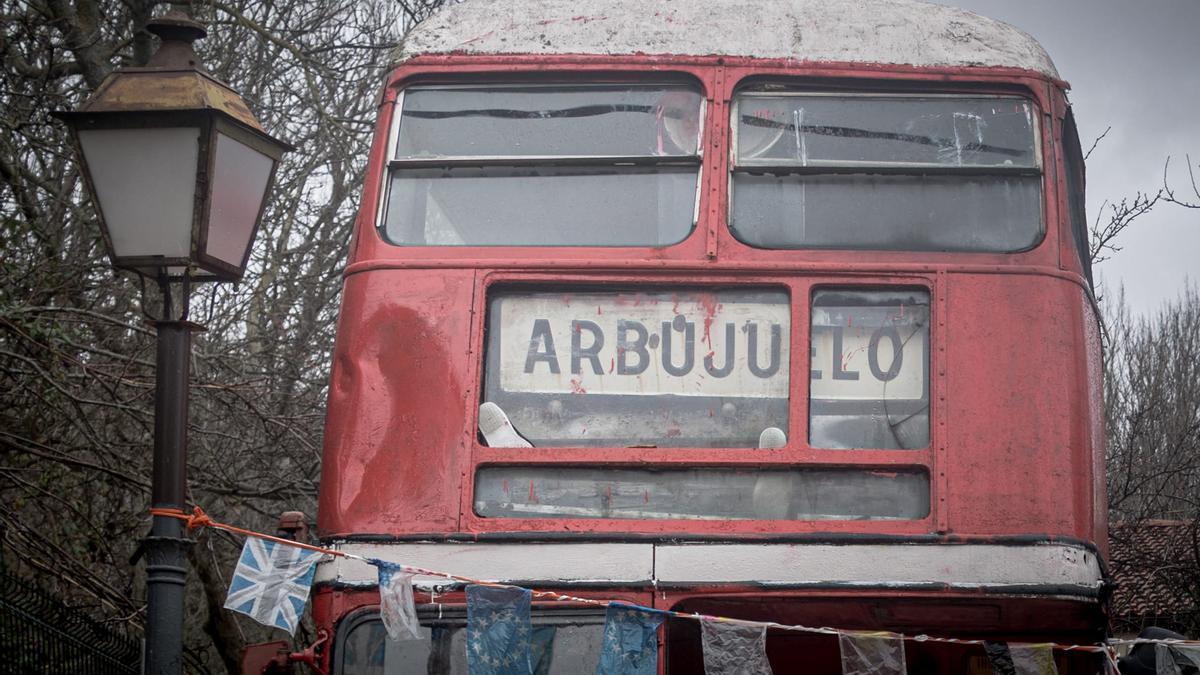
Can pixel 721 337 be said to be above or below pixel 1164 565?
above

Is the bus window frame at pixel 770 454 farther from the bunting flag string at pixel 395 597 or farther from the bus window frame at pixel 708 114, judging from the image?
the bunting flag string at pixel 395 597

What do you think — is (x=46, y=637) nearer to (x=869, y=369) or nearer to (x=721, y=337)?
(x=721, y=337)

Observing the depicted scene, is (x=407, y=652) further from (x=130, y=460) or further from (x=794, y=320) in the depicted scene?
(x=130, y=460)

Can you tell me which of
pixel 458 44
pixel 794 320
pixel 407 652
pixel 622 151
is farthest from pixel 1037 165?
pixel 407 652

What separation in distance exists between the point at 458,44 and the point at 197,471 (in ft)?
16.1

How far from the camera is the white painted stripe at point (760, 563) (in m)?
4.90

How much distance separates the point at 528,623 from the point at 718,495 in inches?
30.0

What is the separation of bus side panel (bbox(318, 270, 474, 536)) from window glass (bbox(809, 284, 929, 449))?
121 cm

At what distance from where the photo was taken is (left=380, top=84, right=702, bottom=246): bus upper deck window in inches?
212

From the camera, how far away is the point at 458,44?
18.8 ft

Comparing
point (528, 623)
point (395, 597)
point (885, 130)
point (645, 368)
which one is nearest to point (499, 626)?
point (528, 623)

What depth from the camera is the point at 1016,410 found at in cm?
509

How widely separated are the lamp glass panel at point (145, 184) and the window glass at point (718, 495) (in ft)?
4.27

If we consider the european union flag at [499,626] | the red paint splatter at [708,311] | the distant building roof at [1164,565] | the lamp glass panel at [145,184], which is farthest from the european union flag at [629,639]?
the distant building roof at [1164,565]
